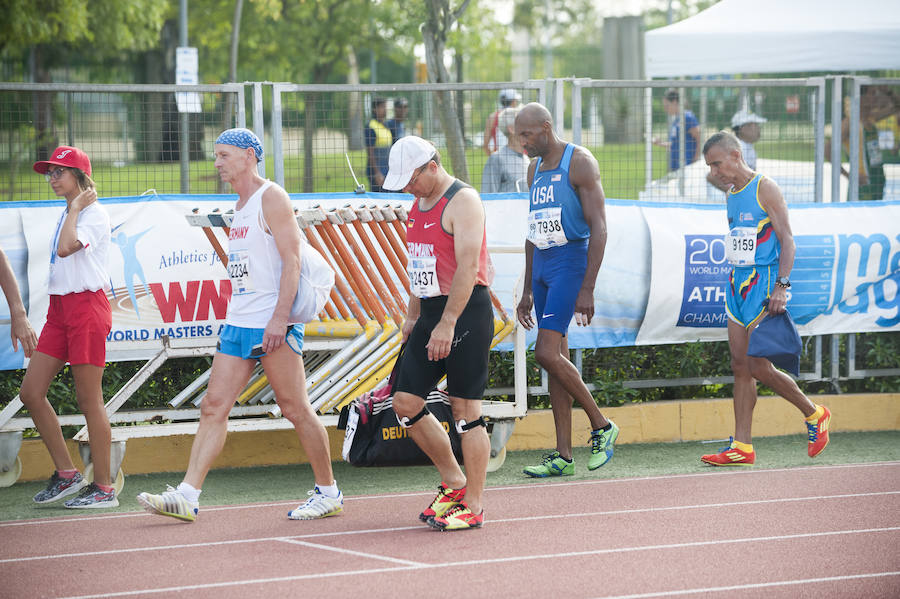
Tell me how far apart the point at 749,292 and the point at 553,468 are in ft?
5.80

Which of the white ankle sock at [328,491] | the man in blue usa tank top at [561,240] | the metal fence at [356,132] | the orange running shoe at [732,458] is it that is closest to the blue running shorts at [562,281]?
the man in blue usa tank top at [561,240]

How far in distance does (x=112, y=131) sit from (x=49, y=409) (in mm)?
3802

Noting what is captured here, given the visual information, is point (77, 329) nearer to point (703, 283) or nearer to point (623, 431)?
point (623, 431)

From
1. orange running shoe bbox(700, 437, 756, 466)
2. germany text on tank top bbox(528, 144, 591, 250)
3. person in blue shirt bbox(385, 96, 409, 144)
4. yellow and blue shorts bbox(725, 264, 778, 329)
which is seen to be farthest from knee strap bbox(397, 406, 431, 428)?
person in blue shirt bbox(385, 96, 409, 144)

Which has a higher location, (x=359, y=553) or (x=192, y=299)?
(x=192, y=299)

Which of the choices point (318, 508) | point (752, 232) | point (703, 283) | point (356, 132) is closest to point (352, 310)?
point (318, 508)

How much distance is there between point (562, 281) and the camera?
7508 mm

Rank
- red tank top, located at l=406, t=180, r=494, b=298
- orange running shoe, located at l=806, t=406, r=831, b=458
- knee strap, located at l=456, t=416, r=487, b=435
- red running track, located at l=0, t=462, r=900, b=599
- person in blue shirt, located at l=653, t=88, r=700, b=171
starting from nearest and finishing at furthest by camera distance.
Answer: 1. red running track, located at l=0, t=462, r=900, b=599
2. red tank top, located at l=406, t=180, r=494, b=298
3. knee strap, located at l=456, t=416, r=487, b=435
4. orange running shoe, located at l=806, t=406, r=831, b=458
5. person in blue shirt, located at l=653, t=88, r=700, b=171

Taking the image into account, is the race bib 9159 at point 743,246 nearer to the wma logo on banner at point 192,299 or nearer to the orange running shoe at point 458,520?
the orange running shoe at point 458,520

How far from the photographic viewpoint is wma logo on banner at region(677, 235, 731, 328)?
29.3ft

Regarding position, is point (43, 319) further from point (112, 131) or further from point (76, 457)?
point (112, 131)

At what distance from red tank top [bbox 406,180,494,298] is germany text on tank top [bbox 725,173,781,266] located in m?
2.39

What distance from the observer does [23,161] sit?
1001 cm

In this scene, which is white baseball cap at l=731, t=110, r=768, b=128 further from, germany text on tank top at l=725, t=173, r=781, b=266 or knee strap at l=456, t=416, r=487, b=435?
knee strap at l=456, t=416, r=487, b=435
